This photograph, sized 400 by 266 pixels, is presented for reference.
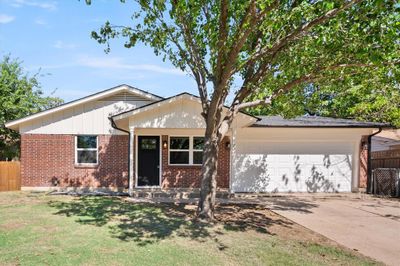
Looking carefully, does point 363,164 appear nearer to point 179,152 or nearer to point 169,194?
point 179,152

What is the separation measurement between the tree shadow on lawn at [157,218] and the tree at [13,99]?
10300mm

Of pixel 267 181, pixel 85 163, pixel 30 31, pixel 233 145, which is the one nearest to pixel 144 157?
pixel 85 163

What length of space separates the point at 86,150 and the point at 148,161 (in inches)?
110

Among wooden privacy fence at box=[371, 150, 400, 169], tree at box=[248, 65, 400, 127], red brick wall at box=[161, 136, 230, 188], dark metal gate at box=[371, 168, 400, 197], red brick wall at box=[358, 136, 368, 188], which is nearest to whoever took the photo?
tree at box=[248, 65, 400, 127]

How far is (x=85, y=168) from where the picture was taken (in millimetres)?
15180

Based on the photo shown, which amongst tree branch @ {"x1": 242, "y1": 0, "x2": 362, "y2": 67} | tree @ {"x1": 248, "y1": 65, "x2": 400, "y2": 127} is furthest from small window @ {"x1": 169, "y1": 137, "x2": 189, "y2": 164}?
tree branch @ {"x1": 242, "y1": 0, "x2": 362, "y2": 67}

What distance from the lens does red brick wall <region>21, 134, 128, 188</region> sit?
15094mm

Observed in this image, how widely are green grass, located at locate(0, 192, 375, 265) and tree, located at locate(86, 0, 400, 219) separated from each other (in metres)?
1.32

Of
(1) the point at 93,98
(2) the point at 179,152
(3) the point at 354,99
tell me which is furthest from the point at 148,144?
(3) the point at 354,99

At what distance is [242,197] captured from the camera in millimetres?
13719

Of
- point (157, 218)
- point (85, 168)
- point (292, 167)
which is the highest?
point (292, 167)

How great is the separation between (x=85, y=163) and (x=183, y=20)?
9356 mm

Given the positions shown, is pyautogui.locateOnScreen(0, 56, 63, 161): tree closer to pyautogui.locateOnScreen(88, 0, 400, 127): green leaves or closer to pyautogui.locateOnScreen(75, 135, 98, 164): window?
pyautogui.locateOnScreen(75, 135, 98, 164): window

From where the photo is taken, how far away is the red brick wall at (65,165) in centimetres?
1509
